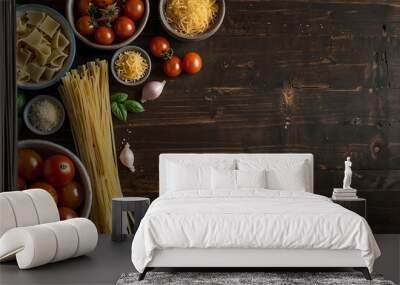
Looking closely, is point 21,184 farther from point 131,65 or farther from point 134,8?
point 134,8

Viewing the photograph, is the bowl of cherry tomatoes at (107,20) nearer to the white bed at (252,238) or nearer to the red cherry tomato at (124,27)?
the red cherry tomato at (124,27)

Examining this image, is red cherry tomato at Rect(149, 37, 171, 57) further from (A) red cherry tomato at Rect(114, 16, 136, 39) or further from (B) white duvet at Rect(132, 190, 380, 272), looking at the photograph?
(B) white duvet at Rect(132, 190, 380, 272)

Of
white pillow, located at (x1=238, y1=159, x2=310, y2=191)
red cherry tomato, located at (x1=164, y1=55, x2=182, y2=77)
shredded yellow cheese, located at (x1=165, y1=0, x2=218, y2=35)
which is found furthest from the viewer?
red cherry tomato, located at (x1=164, y1=55, x2=182, y2=77)

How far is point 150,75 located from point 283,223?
2746mm

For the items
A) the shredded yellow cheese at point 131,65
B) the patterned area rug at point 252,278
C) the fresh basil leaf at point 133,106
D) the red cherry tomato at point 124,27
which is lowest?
the patterned area rug at point 252,278

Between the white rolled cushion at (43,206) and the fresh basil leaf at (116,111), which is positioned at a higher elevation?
the fresh basil leaf at (116,111)

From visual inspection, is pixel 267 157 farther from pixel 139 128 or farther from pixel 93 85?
pixel 93 85

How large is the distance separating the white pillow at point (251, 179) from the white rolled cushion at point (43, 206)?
167cm

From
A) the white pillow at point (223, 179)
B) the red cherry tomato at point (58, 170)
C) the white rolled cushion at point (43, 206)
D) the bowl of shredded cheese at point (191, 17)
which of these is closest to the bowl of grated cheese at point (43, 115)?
the red cherry tomato at point (58, 170)

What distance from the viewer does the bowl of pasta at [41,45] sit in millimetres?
6809

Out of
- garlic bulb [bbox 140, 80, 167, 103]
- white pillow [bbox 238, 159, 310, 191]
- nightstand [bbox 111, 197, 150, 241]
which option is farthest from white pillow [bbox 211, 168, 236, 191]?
garlic bulb [bbox 140, 80, 167, 103]

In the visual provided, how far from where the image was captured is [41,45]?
22.3 ft

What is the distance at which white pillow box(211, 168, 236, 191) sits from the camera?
6.48 meters

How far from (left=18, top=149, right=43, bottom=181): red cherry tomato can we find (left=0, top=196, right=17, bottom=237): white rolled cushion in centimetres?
137
